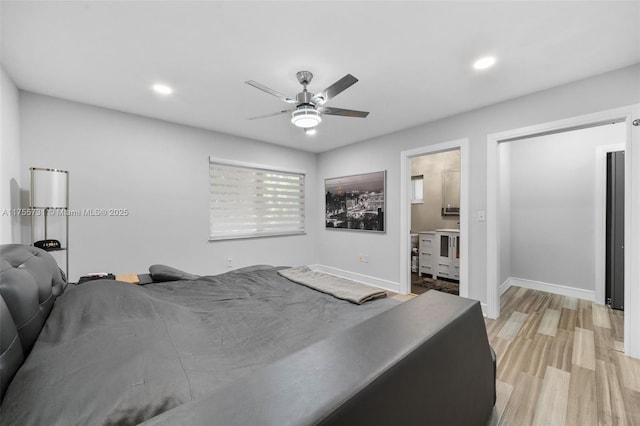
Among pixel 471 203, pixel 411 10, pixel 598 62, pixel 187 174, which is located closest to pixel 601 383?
pixel 471 203

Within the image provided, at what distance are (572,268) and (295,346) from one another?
15.1ft

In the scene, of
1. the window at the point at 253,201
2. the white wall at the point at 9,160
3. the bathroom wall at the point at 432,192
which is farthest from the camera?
the bathroom wall at the point at 432,192

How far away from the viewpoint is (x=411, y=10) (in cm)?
164

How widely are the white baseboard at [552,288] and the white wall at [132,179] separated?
441 cm

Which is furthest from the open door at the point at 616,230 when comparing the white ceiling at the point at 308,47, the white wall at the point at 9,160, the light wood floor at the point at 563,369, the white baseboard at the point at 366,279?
the white wall at the point at 9,160

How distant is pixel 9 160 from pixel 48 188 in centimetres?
40

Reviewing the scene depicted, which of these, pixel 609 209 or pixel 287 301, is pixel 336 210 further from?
pixel 609 209

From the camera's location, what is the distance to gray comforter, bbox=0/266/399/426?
2.13 feet

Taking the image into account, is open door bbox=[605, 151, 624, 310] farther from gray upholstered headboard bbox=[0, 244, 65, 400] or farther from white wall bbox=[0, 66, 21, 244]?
white wall bbox=[0, 66, 21, 244]

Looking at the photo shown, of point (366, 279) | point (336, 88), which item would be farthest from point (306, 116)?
point (366, 279)

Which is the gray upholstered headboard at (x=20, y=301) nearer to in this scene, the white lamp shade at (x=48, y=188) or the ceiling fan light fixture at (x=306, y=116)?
the white lamp shade at (x=48, y=188)

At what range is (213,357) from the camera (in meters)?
1.02

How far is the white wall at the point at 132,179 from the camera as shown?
281 centimetres

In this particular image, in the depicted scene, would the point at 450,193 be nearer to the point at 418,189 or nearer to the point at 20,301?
the point at 418,189
